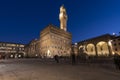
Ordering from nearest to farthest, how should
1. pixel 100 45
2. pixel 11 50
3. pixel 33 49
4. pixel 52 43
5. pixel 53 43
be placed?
pixel 100 45 < pixel 52 43 < pixel 53 43 < pixel 33 49 < pixel 11 50

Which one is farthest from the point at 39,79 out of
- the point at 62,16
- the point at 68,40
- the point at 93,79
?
the point at 62,16

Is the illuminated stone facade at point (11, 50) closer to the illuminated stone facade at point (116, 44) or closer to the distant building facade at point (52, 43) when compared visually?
the distant building facade at point (52, 43)

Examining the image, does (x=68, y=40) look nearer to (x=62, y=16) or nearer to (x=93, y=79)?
(x=62, y=16)

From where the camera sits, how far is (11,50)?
114m

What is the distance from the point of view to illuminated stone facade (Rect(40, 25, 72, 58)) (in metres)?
84.8

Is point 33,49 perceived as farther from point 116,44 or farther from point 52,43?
point 116,44

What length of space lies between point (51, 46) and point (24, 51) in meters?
55.2

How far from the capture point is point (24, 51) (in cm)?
12669

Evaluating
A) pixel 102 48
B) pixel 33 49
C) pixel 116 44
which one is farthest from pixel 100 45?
pixel 33 49

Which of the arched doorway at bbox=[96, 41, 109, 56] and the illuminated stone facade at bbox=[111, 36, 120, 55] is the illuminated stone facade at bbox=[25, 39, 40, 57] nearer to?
the arched doorway at bbox=[96, 41, 109, 56]

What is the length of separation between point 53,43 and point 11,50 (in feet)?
173

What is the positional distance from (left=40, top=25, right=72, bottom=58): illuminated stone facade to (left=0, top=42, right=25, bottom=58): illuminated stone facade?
3675 cm

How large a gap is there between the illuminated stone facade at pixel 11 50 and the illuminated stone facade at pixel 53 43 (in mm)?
36749

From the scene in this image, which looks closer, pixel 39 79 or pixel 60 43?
pixel 39 79
